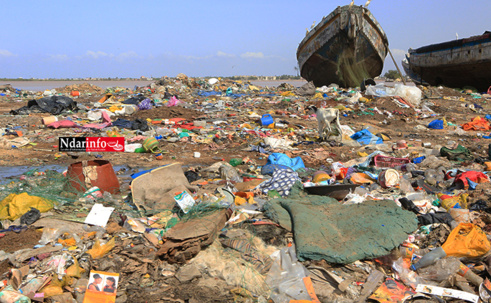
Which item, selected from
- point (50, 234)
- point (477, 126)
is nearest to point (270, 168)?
point (50, 234)

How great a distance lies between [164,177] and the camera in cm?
426

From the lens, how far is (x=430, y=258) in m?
3.03

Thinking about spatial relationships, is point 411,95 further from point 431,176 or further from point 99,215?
point 99,215

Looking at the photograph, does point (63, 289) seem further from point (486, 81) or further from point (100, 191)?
point (486, 81)

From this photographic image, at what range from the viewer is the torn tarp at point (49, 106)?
10234 millimetres

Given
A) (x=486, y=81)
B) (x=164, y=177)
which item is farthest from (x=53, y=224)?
(x=486, y=81)

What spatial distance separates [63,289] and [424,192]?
12.6ft

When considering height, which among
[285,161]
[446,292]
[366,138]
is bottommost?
[446,292]

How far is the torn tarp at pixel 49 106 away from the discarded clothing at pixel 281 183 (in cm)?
771

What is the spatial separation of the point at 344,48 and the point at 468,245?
42.9ft

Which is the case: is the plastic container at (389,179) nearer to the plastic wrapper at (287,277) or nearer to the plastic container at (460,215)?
the plastic container at (460,215)

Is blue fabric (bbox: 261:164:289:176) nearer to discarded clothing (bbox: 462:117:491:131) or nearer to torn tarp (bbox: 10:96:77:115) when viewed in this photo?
discarded clothing (bbox: 462:117:491:131)

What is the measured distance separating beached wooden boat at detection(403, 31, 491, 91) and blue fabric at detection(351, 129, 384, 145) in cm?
1060

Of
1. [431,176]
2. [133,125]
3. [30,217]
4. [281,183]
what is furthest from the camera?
[133,125]
